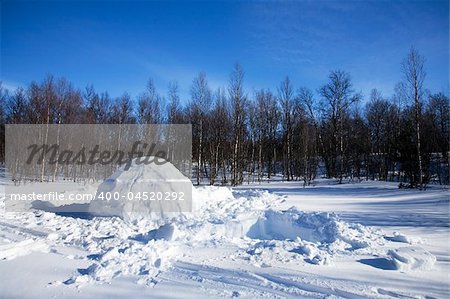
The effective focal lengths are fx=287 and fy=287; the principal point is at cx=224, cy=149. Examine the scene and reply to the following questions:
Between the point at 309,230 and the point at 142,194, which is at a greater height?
the point at 142,194

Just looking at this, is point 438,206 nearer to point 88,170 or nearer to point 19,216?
point 19,216

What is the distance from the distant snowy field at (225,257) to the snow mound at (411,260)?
0.06ft

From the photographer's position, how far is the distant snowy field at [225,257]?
392 cm

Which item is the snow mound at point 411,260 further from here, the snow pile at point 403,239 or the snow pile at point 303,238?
the snow pile at point 403,239

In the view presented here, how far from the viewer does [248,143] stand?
29.8 meters

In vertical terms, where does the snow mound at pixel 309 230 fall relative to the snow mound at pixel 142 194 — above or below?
below

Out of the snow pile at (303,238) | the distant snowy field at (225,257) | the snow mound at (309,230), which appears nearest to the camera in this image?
the distant snowy field at (225,257)

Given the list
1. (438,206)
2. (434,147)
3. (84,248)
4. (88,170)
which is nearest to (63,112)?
(88,170)

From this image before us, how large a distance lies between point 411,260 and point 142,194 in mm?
6764

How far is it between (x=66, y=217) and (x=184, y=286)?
228 inches

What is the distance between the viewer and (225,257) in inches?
204

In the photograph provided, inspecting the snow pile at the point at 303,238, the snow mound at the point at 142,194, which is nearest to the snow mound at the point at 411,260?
the snow pile at the point at 303,238

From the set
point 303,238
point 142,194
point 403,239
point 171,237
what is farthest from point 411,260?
point 142,194

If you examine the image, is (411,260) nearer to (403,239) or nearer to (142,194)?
(403,239)
